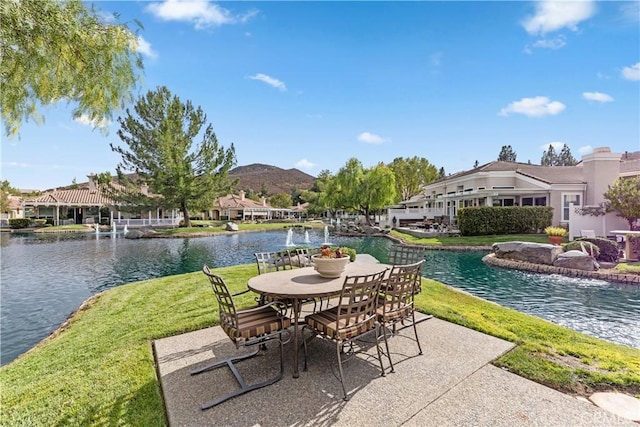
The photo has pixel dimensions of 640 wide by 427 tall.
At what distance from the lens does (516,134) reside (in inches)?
858

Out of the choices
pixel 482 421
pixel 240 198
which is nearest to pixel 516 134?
pixel 482 421

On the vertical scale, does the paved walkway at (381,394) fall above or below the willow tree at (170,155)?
→ below

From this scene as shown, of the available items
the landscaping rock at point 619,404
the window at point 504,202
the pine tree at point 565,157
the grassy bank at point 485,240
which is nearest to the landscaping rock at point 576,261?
the grassy bank at point 485,240

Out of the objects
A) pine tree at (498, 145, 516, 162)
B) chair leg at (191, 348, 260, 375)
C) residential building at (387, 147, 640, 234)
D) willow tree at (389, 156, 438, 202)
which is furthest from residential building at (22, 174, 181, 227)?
pine tree at (498, 145, 516, 162)

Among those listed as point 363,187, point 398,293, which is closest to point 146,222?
point 363,187

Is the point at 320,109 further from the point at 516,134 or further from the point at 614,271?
the point at 614,271

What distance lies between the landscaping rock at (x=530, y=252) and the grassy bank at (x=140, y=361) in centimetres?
701

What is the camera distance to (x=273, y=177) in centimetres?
11894

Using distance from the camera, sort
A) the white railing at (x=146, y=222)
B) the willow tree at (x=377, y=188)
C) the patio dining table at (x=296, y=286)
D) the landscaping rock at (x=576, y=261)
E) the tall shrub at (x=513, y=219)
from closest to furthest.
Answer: the patio dining table at (x=296, y=286) → the landscaping rock at (x=576, y=261) → the tall shrub at (x=513, y=219) → the willow tree at (x=377, y=188) → the white railing at (x=146, y=222)

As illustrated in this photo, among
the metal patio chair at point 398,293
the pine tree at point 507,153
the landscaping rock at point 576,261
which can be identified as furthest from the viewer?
the pine tree at point 507,153

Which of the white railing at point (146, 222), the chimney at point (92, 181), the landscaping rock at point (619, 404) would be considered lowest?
the landscaping rock at point (619, 404)

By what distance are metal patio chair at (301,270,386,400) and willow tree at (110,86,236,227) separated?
2812cm

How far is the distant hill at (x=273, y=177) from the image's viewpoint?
108500 millimetres

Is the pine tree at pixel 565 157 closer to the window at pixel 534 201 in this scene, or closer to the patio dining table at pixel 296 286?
the window at pixel 534 201
